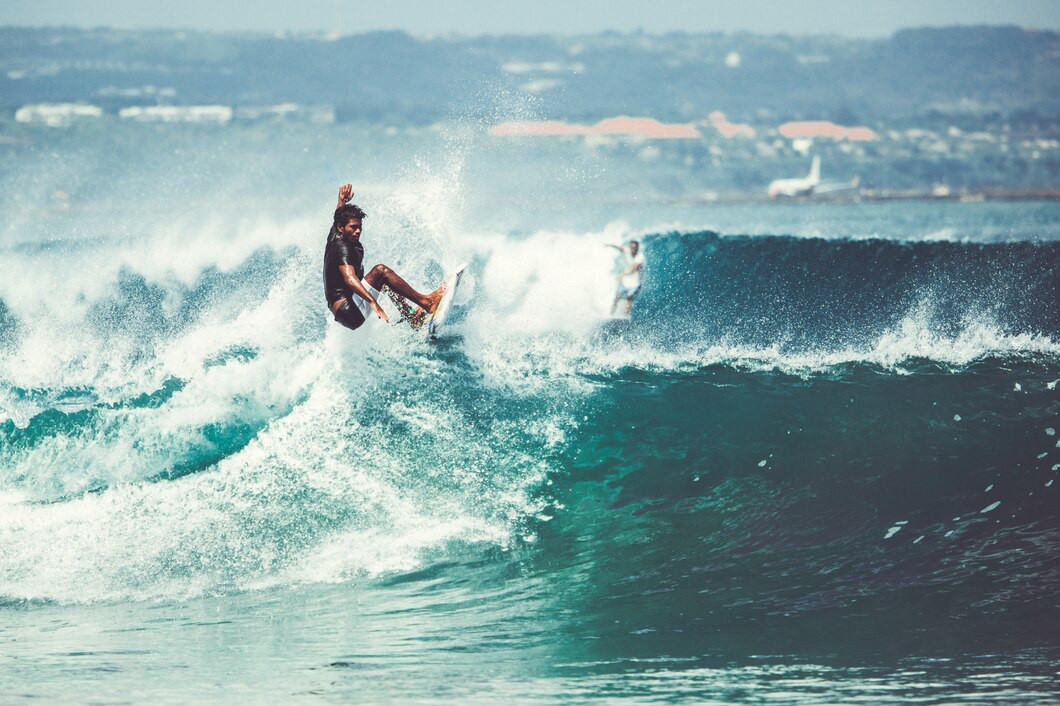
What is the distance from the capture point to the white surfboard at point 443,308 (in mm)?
10547

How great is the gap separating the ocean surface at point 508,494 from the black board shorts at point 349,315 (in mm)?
478

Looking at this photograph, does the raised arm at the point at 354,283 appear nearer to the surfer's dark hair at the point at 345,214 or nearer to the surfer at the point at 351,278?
the surfer at the point at 351,278

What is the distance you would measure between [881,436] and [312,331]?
5.79m

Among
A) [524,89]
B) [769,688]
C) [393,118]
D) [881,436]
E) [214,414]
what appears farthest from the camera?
[393,118]

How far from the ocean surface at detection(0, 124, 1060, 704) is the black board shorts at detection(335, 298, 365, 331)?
0.48 meters

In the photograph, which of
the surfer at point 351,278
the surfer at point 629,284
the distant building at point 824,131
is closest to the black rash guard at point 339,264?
the surfer at point 351,278

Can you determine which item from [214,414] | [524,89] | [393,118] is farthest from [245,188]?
[214,414]

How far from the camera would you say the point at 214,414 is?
1007 cm

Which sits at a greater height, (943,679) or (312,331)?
(312,331)

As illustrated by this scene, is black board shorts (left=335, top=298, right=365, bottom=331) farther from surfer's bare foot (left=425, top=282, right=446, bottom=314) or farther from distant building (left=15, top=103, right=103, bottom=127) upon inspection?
distant building (left=15, top=103, right=103, bottom=127)

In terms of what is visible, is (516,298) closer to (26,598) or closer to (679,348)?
(679,348)

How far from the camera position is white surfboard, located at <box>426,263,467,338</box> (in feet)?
34.6

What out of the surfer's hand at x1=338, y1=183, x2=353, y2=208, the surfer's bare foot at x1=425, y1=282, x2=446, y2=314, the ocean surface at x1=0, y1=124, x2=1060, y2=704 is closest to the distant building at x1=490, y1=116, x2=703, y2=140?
the ocean surface at x1=0, y1=124, x2=1060, y2=704

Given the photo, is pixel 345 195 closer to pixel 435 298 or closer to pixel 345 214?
pixel 345 214
